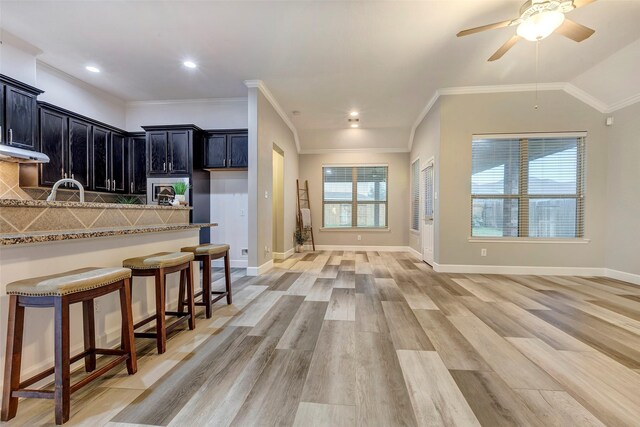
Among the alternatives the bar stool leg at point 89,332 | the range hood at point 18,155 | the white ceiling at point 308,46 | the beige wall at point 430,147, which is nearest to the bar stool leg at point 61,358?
the bar stool leg at point 89,332

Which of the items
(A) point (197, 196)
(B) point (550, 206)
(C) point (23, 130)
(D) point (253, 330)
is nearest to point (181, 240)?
(D) point (253, 330)

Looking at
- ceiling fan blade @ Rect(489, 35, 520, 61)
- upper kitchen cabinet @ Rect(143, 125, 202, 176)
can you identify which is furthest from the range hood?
ceiling fan blade @ Rect(489, 35, 520, 61)

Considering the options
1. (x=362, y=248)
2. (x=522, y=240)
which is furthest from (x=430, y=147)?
(x=362, y=248)

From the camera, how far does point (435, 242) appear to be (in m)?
4.73

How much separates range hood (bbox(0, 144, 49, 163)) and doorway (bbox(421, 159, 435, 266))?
227 inches

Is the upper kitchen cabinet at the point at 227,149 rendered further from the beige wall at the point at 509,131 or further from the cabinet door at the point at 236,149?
the beige wall at the point at 509,131

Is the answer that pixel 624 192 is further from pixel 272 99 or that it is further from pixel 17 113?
pixel 17 113

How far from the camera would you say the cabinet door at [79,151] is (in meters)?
3.97

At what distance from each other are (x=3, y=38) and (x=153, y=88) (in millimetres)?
1642

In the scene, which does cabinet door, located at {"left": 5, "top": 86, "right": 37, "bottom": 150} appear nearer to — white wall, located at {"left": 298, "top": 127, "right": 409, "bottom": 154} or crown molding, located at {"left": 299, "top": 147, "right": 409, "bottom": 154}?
white wall, located at {"left": 298, "top": 127, "right": 409, "bottom": 154}

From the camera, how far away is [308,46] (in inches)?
127

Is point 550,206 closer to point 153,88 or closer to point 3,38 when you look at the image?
point 153,88

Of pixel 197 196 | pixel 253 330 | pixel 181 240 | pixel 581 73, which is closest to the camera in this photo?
pixel 253 330

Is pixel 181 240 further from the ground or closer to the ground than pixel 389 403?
further from the ground
